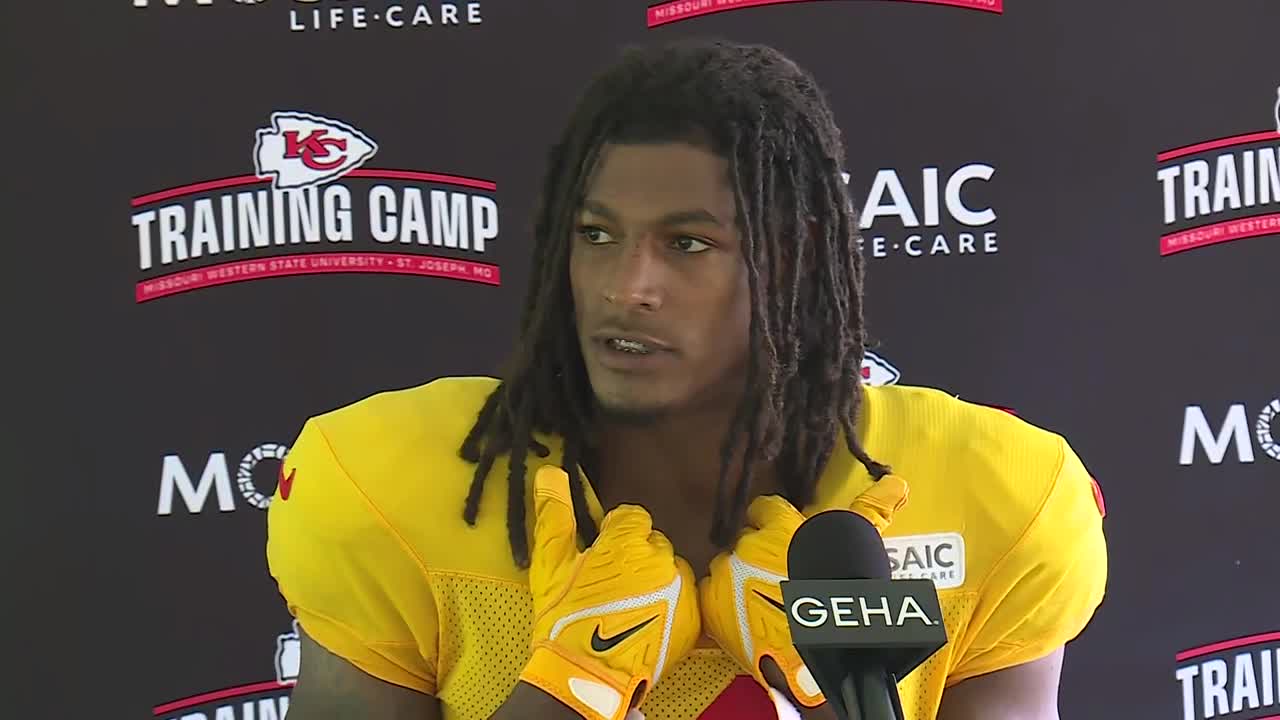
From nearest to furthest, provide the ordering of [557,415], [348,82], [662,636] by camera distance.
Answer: [662,636]
[557,415]
[348,82]

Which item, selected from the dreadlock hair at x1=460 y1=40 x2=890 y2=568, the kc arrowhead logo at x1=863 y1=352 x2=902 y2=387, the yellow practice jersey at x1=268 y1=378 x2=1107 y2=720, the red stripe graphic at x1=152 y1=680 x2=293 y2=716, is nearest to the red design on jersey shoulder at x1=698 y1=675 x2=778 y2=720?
the yellow practice jersey at x1=268 y1=378 x2=1107 y2=720

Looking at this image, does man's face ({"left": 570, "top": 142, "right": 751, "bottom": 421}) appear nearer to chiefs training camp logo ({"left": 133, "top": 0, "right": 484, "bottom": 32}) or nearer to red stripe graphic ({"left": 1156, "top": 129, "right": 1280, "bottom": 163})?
chiefs training camp logo ({"left": 133, "top": 0, "right": 484, "bottom": 32})

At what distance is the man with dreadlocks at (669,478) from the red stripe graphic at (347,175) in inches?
18.0

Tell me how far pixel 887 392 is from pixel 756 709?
299 millimetres

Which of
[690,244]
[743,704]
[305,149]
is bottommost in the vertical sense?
[743,704]

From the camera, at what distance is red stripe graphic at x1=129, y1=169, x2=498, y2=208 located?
148 cm

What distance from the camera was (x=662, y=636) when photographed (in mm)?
916

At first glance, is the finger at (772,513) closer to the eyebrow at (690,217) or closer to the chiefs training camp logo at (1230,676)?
the eyebrow at (690,217)

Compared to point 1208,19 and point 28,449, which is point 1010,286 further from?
point 28,449

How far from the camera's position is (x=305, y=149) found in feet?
4.88

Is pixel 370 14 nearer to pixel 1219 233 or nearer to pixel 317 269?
pixel 317 269

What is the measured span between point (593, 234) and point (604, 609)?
289mm

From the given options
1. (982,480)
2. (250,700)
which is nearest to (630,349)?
Result: (982,480)

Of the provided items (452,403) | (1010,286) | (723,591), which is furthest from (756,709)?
(1010,286)
